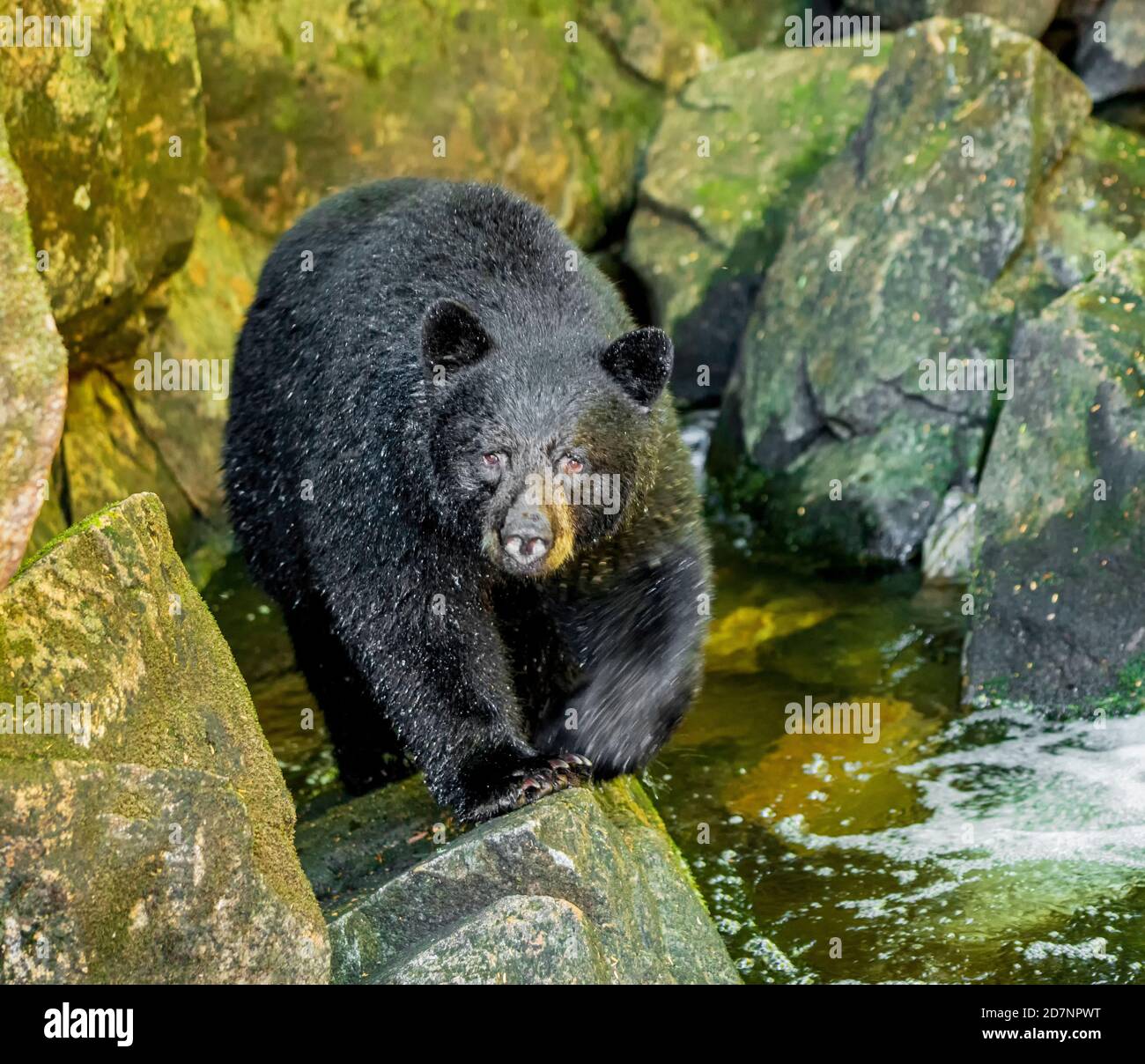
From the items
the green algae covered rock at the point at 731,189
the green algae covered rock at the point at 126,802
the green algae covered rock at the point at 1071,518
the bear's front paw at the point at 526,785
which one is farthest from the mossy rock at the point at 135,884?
the green algae covered rock at the point at 731,189

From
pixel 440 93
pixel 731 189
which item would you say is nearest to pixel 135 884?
pixel 440 93

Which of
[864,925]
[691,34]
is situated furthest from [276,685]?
[691,34]

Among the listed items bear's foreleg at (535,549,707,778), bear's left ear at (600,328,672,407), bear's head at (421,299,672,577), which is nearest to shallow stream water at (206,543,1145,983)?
bear's foreleg at (535,549,707,778)

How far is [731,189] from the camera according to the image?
44.9ft

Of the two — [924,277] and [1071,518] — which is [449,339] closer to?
[1071,518]

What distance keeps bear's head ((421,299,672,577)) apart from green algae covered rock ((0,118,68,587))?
175 cm

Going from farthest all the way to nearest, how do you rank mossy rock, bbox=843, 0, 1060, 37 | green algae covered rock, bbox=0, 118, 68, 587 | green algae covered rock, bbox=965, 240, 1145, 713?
mossy rock, bbox=843, 0, 1060, 37 < green algae covered rock, bbox=965, 240, 1145, 713 < green algae covered rock, bbox=0, 118, 68, 587

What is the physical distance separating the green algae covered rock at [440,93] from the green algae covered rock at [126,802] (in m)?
7.31

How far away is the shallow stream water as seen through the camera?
651cm

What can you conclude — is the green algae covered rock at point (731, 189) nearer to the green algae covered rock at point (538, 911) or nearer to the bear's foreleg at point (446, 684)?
the bear's foreleg at point (446, 684)

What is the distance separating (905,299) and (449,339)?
5.79 metres

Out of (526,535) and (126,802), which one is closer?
(126,802)

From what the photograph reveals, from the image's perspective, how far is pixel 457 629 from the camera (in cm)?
646

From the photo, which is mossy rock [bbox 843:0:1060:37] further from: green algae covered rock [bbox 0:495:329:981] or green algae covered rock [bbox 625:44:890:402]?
green algae covered rock [bbox 0:495:329:981]
